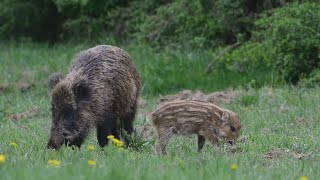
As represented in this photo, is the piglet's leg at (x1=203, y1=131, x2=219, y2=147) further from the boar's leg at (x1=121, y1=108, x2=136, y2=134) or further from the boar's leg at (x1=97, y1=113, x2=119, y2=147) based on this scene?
the boar's leg at (x1=121, y1=108, x2=136, y2=134)

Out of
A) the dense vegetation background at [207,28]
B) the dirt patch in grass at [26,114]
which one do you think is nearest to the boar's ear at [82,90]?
the dirt patch in grass at [26,114]

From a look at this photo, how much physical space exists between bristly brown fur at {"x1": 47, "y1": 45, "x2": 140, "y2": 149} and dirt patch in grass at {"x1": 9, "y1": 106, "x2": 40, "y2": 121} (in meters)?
3.55

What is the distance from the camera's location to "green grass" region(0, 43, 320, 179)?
729 cm

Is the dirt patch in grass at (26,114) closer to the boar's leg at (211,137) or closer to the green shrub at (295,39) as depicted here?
the green shrub at (295,39)

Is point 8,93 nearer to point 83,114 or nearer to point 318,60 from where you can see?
point 318,60

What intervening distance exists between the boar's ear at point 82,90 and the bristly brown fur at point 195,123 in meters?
0.87

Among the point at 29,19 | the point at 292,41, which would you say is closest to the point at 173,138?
the point at 292,41

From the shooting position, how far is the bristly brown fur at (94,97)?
10.1m

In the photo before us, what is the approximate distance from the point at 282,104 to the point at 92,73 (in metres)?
4.44

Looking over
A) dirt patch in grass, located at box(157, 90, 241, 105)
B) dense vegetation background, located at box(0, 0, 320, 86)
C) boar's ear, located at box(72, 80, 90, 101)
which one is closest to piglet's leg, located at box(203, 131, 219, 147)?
boar's ear, located at box(72, 80, 90, 101)

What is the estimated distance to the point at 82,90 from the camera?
10273 mm

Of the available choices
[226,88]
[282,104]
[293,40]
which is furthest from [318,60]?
[282,104]

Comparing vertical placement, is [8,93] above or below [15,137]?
below

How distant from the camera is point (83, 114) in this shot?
10.2m
